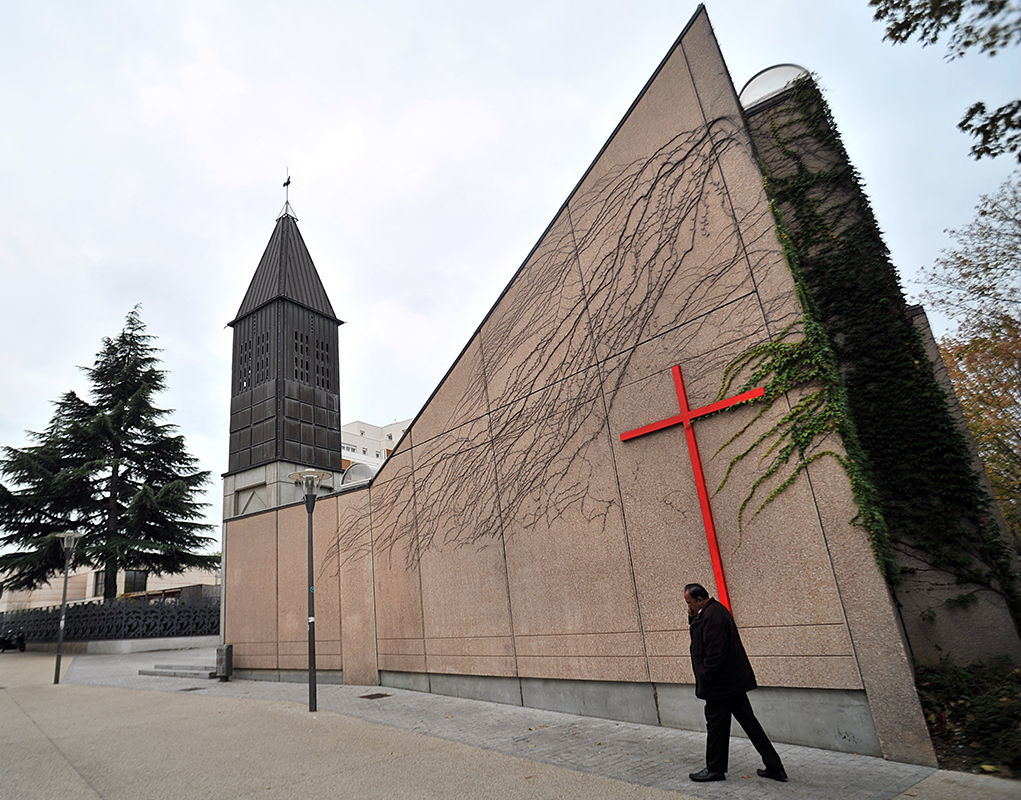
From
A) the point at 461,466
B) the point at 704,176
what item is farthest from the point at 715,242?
the point at 461,466

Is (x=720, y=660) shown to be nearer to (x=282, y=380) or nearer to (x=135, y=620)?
(x=135, y=620)

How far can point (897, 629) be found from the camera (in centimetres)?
545

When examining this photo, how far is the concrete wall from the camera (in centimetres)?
605

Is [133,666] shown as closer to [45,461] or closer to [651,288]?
[45,461]

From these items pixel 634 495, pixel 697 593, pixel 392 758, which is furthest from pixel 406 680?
pixel 697 593

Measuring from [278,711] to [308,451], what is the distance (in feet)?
80.7

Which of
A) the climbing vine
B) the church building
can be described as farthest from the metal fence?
the climbing vine

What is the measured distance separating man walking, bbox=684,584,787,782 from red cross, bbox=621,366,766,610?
5.29 feet

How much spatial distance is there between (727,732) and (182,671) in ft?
53.5

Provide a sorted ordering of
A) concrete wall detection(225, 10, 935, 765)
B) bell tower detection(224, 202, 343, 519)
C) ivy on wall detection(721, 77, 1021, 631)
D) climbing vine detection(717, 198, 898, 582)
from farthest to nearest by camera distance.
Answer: bell tower detection(224, 202, 343, 519), ivy on wall detection(721, 77, 1021, 631), concrete wall detection(225, 10, 935, 765), climbing vine detection(717, 198, 898, 582)

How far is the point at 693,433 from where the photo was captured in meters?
7.28

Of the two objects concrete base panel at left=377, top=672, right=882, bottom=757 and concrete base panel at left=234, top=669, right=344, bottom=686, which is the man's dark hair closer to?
concrete base panel at left=377, top=672, right=882, bottom=757

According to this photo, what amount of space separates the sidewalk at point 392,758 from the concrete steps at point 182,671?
513 cm

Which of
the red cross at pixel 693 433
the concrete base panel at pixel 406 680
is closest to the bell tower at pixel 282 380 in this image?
the concrete base panel at pixel 406 680
